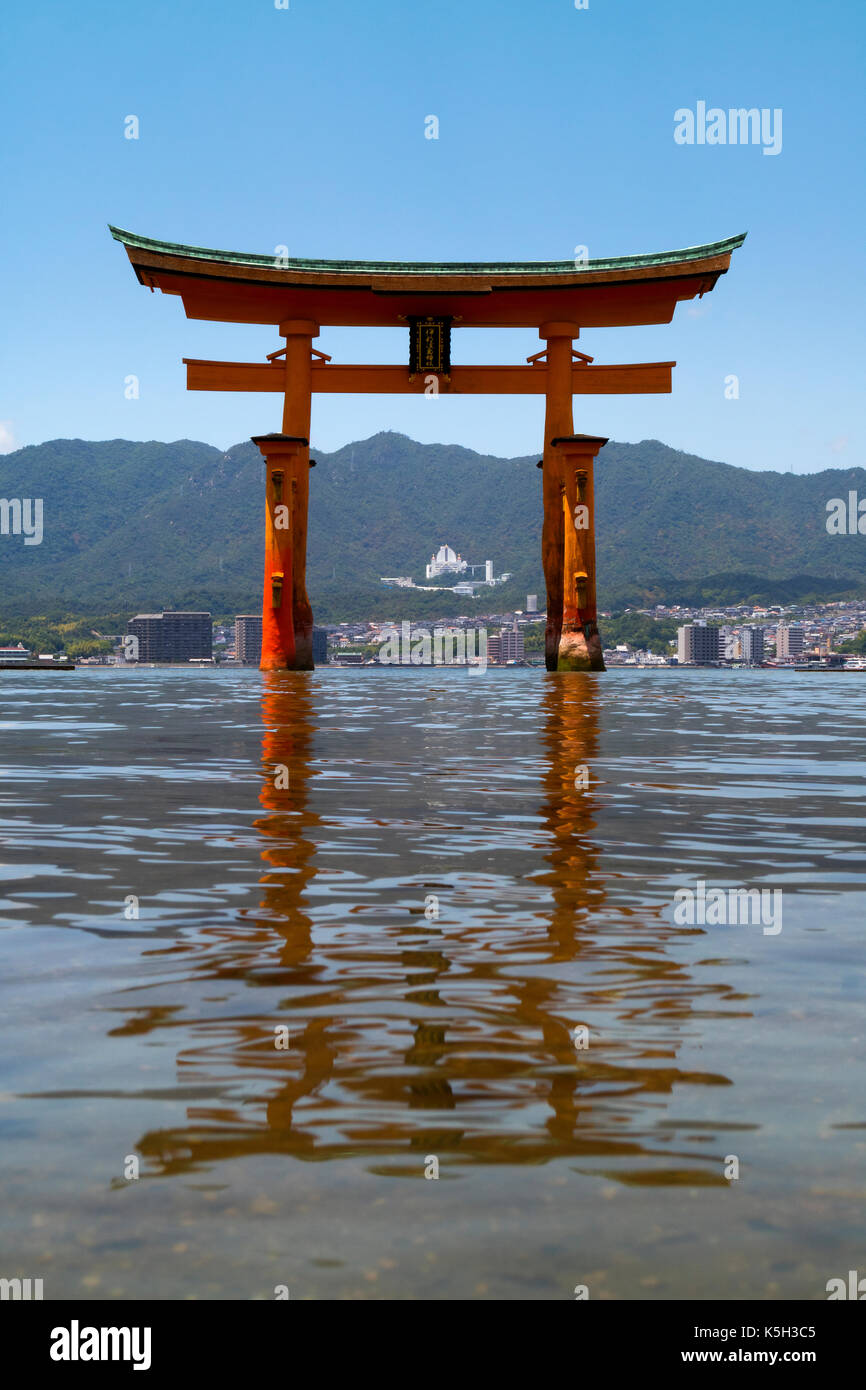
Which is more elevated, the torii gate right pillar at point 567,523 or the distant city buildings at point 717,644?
the torii gate right pillar at point 567,523

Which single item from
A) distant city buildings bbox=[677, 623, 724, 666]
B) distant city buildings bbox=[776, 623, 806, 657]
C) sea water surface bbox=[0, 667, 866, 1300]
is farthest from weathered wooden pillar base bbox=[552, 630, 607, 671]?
distant city buildings bbox=[776, 623, 806, 657]

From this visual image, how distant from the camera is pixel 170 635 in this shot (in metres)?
89.9

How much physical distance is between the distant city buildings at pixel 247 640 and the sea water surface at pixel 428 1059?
8230 cm

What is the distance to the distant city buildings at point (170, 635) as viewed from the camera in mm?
89188

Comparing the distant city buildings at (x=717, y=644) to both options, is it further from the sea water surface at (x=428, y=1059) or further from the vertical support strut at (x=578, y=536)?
the sea water surface at (x=428, y=1059)

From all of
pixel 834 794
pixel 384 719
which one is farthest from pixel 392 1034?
pixel 384 719

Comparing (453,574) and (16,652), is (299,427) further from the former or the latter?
(453,574)

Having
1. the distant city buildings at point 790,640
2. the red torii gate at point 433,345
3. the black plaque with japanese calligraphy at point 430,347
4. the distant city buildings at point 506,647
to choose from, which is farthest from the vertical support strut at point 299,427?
the distant city buildings at point 790,640

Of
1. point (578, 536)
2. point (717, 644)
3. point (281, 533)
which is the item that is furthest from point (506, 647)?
point (281, 533)

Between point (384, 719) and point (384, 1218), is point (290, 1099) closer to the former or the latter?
point (384, 1218)

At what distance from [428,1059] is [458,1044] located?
5.0 inches

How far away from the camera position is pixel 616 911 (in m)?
4.33

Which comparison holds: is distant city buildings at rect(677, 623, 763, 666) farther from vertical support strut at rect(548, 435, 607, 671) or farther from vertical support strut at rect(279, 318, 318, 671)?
vertical support strut at rect(279, 318, 318, 671)

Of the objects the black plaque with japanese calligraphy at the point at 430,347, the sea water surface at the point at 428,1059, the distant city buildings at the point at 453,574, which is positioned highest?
the distant city buildings at the point at 453,574
